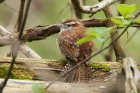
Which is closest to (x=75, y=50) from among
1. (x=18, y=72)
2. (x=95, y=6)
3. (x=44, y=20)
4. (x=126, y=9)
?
(x=18, y=72)

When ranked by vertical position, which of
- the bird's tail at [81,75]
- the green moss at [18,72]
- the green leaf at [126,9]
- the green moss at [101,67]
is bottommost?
the green moss at [18,72]

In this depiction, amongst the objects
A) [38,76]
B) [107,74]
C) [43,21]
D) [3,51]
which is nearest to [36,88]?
[38,76]

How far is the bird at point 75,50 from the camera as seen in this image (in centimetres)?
335

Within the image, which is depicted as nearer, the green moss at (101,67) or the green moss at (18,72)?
the green moss at (18,72)

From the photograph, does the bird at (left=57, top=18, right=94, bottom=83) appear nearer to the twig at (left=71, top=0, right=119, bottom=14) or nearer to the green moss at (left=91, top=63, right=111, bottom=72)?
the green moss at (left=91, top=63, right=111, bottom=72)

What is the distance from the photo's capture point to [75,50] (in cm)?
375

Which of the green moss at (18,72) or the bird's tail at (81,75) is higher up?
the bird's tail at (81,75)

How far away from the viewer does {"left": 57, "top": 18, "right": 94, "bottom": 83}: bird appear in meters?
3.35

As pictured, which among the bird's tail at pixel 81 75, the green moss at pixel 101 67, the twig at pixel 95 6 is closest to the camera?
the bird's tail at pixel 81 75

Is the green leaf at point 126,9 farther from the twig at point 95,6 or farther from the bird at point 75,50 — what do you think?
the twig at point 95,6

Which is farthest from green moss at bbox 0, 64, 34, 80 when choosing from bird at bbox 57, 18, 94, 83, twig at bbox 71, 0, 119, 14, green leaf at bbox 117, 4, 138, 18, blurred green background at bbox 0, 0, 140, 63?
blurred green background at bbox 0, 0, 140, 63

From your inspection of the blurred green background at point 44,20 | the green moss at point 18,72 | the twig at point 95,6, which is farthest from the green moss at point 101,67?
the blurred green background at point 44,20

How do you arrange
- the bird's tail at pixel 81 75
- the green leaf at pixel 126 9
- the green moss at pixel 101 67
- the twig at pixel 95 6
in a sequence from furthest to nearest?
the twig at pixel 95 6 → the green moss at pixel 101 67 → the bird's tail at pixel 81 75 → the green leaf at pixel 126 9

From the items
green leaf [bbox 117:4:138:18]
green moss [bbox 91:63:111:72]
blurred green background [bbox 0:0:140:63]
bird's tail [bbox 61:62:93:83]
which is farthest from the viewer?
blurred green background [bbox 0:0:140:63]
